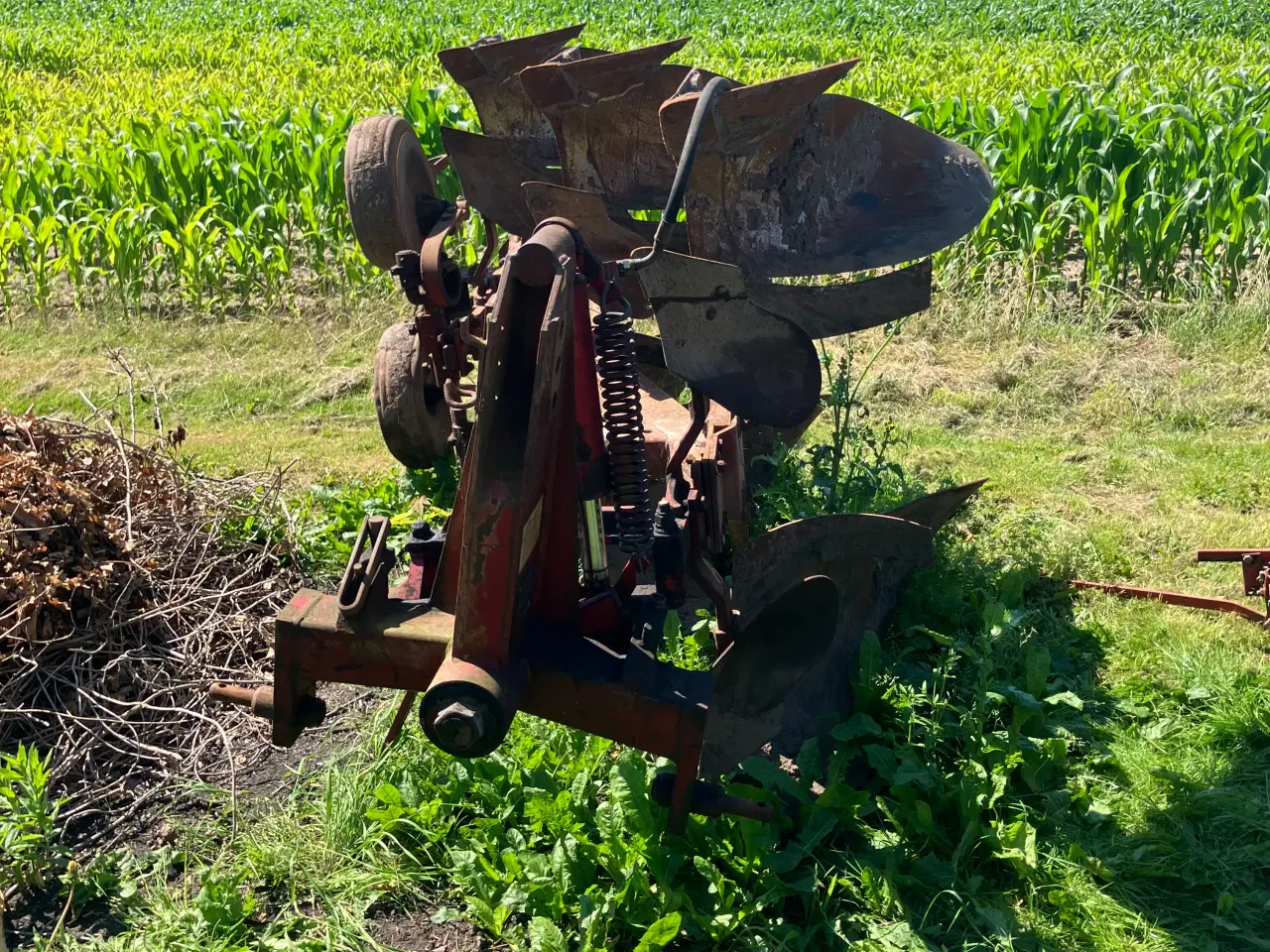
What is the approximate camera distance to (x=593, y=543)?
2.50m

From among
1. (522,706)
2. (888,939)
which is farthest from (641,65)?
(888,939)

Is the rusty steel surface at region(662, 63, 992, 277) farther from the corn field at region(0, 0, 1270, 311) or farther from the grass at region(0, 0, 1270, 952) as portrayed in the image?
the corn field at region(0, 0, 1270, 311)

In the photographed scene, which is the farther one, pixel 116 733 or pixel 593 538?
pixel 116 733

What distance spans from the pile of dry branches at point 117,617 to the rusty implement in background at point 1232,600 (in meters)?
3.10

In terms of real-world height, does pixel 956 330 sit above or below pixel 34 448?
below

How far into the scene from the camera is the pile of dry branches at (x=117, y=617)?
3340 millimetres

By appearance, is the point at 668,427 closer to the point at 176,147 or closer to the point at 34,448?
the point at 34,448

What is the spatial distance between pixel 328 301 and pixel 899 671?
18.3 ft

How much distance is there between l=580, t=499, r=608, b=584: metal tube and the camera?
8.11ft

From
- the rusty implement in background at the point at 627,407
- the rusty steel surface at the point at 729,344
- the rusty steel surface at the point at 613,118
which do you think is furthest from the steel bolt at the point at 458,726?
the rusty steel surface at the point at 613,118

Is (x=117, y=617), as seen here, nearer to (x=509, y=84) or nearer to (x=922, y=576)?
(x=509, y=84)

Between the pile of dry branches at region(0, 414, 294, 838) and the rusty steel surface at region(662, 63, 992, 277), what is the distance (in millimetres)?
1994

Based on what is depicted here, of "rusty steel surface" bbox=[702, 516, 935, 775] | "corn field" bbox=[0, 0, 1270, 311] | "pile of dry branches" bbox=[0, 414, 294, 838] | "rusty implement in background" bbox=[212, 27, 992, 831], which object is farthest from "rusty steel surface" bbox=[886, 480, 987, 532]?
"corn field" bbox=[0, 0, 1270, 311]

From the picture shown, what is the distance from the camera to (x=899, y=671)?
3.60 m
